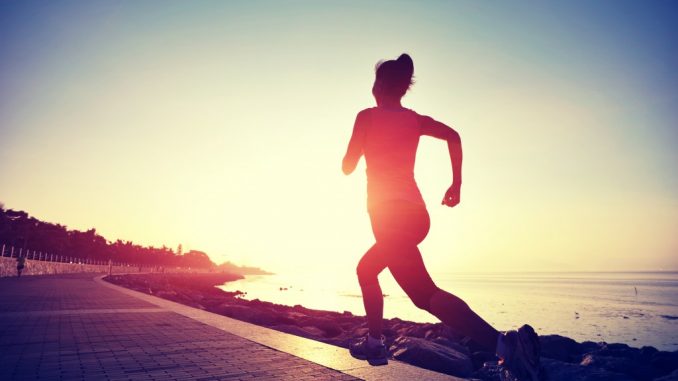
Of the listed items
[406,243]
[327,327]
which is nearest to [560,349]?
[327,327]

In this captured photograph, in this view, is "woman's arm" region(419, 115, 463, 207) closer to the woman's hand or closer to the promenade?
the woman's hand

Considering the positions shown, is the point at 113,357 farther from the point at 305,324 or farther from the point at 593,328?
the point at 593,328

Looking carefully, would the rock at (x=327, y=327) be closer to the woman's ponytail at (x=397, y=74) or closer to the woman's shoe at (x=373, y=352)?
the woman's shoe at (x=373, y=352)

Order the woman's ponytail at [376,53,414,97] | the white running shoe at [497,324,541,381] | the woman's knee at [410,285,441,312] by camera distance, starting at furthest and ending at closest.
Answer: the woman's ponytail at [376,53,414,97] → the woman's knee at [410,285,441,312] → the white running shoe at [497,324,541,381]

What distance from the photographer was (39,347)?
4.72 m

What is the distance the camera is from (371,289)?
2.40 m

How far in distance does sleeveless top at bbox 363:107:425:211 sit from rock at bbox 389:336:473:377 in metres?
3.38

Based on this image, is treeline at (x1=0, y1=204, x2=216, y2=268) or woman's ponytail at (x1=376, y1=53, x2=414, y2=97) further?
treeline at (x1=0, y1=204, x2=216, y2=268)

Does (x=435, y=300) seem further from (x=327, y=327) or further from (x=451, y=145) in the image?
(x=327, y=327)

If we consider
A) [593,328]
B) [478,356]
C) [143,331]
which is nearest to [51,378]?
[143,331]

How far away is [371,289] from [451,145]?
0.99m

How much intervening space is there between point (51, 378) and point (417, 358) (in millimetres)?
3757

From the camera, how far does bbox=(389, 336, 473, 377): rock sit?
479 centimetres

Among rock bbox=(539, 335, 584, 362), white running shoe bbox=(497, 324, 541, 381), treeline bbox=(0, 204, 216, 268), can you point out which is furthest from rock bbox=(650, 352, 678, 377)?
treeline bbox=(0, 204, 216, 268)
